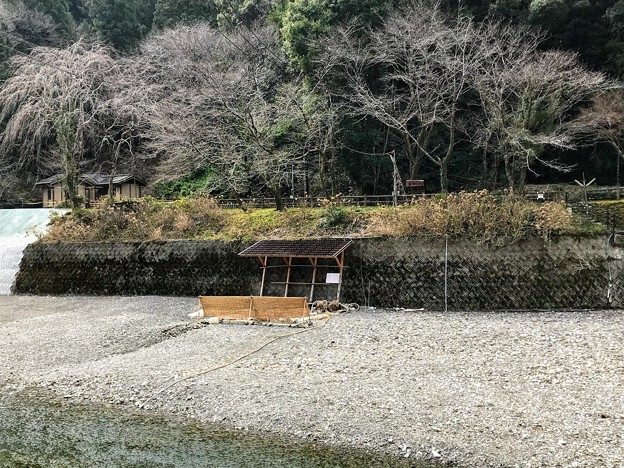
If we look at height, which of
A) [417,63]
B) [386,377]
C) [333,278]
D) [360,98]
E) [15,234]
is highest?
[417,63]

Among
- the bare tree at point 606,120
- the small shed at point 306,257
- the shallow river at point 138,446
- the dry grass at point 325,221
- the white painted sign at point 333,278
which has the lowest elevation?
the shallow river at point 138,446

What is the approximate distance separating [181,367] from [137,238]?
12.1 meters

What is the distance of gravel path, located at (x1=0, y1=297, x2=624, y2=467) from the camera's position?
285 inches

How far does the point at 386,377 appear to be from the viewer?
9.53 m

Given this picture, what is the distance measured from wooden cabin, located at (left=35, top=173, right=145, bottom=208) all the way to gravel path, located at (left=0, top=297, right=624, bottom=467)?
2049cm

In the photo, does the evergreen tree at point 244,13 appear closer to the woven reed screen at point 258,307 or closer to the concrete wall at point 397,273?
the concrete wall at point 397,273

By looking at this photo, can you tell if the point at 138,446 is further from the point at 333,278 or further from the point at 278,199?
the point at 278,199

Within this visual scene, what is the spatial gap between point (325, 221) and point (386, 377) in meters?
10.4

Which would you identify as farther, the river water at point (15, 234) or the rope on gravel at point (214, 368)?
the river water at point (15, 234)

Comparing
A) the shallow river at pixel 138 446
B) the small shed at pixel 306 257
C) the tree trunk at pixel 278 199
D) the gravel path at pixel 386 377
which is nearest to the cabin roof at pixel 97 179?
the tree trunk at pixel 278 199

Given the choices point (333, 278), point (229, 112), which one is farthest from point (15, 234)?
point (333, 278)

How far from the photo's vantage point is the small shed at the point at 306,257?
16.7m

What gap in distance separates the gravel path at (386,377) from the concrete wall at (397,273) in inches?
41.5

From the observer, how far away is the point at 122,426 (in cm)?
845
